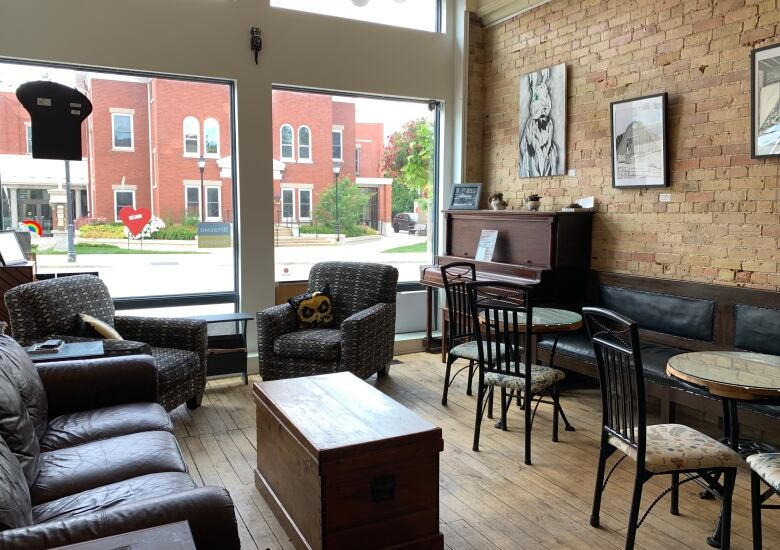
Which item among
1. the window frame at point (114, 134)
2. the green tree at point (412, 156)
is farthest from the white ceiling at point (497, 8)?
the window frame at point (114, 134)

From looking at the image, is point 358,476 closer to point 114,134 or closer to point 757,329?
point 757,329

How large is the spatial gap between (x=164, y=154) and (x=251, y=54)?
114 centimetres

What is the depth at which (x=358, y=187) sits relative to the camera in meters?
6.15

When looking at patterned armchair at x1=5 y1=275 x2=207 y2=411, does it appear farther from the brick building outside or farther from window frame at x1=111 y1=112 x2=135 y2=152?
window frame at x1=111 y1=112 x2=135 y2=152

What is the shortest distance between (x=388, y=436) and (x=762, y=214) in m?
2.91

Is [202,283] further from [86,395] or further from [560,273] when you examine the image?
[560,273]

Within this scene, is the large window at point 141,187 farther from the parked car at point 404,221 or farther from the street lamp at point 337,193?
the parked car at point 404,221

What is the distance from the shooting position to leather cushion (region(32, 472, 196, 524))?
195cm

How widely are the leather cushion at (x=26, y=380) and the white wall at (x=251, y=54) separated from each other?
8.98ft

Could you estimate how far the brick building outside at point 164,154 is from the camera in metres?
4.79

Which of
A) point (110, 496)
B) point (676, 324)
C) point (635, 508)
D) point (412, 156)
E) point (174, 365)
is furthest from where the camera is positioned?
point (412, 156)

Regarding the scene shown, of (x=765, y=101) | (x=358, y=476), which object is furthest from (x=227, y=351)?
(x=765, y=101)

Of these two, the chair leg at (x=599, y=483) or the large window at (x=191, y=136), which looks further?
the large window at (x=191, y=136)

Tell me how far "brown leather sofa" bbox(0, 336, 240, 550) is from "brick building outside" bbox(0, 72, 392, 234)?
247 cm
